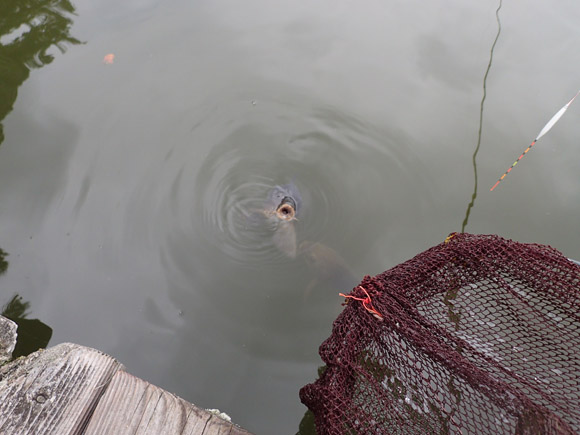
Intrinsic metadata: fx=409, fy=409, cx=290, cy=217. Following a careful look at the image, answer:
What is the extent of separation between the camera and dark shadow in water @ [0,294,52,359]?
3111 millimetres

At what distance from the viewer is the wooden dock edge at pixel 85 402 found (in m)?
1.65

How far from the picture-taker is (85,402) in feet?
5.68

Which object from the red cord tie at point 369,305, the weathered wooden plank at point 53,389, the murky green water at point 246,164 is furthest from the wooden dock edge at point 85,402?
the murky green water at point 246,164

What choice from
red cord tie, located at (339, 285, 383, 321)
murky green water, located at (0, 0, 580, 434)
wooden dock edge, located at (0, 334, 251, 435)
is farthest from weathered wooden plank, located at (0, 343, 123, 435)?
murky green water, located at (0, 0, 580, 434)

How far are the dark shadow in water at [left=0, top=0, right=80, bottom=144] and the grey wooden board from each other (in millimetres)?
3741

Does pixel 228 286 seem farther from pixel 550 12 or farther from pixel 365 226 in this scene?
pixel 550 12

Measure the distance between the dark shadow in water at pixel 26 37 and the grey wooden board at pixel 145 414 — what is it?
3.74 meters

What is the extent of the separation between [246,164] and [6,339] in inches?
101

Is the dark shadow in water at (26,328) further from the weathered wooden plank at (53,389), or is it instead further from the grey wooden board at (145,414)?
the grey wooden board at (145,414)

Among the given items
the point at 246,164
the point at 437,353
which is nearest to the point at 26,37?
the point at 246,164

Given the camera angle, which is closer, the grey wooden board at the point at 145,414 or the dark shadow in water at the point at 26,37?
the grey wooden board at the point at 145,414

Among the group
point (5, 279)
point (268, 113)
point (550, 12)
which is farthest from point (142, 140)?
point (550, 12)

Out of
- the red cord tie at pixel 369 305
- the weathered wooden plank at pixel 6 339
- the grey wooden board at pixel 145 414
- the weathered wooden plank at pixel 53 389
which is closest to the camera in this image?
the weathered wooden plank at pixel 53 389

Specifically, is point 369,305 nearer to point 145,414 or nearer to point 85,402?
point 145,414
